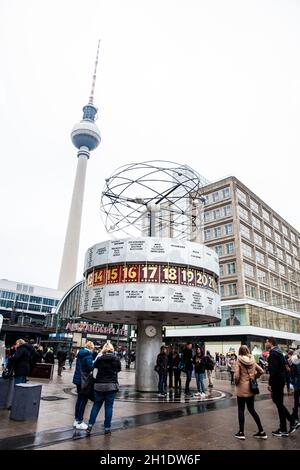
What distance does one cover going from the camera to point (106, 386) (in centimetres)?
720

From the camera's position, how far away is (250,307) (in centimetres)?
4538

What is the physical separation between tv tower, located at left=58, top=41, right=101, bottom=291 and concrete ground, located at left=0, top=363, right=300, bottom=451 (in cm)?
12172

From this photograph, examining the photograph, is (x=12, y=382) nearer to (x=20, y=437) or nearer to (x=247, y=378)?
(x=20, y=437)

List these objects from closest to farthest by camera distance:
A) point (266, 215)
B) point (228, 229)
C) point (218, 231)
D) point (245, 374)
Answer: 1. point (245, 374)
2. point (228, 229)
3. point (218, 231)
4. point (266, 215)

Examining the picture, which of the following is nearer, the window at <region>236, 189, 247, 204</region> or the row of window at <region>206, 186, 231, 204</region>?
the window at <region>236, 189, 247, 204</region>

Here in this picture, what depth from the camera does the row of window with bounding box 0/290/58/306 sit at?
9544 centimetres

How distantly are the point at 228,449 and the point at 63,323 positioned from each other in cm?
6703

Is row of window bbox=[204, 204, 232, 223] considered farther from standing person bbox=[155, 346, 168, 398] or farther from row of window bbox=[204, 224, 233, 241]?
standing person bbox=[155, 346, 168, 398]

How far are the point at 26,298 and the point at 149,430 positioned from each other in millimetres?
101632

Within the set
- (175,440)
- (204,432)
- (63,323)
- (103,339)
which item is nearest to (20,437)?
(175,440)

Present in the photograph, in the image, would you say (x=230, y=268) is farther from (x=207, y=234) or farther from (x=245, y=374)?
(x=245, y=374)

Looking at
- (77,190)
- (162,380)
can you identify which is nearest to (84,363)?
(162,380)

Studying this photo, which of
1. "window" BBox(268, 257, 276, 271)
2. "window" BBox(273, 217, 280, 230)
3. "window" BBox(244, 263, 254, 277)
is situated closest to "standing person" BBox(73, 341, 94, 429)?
"window" BBox(244, 263, 254, 277)

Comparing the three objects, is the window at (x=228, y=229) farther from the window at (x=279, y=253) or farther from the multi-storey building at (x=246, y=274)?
the window at (x=279, y=253)
